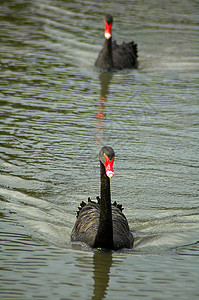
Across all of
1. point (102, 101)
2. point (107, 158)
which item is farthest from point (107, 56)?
point (107, 158)

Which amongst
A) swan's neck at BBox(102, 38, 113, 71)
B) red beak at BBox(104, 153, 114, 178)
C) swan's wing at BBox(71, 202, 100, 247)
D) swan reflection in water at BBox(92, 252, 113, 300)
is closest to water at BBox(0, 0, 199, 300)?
swan reflection in water at BBox(92, 252, 113, 300)

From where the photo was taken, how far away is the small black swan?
5.73 meters

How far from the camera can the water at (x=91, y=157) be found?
5176mm

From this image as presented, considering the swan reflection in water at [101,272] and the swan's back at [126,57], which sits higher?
the swan's back at [126,57]

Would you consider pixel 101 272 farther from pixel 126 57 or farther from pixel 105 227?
pixel 126 57

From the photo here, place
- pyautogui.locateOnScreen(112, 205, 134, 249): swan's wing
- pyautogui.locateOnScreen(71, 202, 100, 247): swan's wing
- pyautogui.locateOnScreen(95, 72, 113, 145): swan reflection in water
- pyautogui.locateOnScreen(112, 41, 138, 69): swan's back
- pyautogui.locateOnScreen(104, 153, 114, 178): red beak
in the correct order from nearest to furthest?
pyautogui.locateOnScreen(104, 153, 114, 178): red beak, pyautogui.locateOnScreen(112, 205, 134, 249): swan's wing, pyautogui.locateOnScreen(71, 202, 100, 247): swan's wing, pyautogui.locateOnScreen(95, 72, 113, 145): swan reflection in water, pyautogui.locateOnScreen(112, 41, 138, 69): swan's back

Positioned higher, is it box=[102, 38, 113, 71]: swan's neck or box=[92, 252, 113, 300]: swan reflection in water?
box=[102, 38, 113, 71]: swan's neck

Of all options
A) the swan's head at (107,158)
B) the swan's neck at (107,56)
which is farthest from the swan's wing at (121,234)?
the swan's neck at (107,56)

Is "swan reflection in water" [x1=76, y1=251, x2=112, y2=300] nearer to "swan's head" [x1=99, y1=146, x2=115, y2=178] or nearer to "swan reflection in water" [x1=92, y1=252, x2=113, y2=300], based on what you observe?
"swan reflection in water" [x1=92, y1=252, x2=113, y2=300]

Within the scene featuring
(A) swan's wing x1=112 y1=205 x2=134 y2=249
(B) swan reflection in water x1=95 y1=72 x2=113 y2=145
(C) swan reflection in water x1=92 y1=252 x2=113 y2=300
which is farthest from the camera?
(B) swan reflection in water x1=95 y1=72 x2=113 y2=145

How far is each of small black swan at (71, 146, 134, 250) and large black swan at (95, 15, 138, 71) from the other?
8.27 m

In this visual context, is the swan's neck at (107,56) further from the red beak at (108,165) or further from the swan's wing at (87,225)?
the red beak at (108,165)

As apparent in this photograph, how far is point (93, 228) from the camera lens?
6238mm

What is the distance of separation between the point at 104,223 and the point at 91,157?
312 cm
